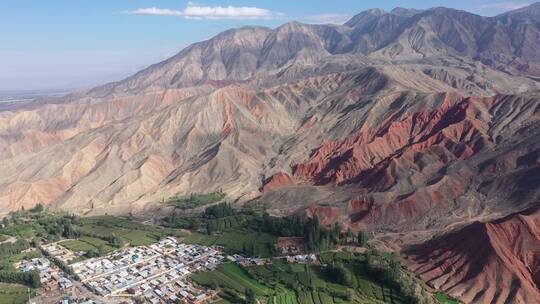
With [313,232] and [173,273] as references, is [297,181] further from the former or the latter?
[173,273]

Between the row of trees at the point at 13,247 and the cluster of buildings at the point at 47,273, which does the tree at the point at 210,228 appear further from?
the row of trees at the point at 13,247

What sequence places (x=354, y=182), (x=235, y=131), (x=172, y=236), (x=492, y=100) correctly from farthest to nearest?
(x=235, y=131) < (x=492, y=100) < (x=354, y=182) < (x=172, y=236)

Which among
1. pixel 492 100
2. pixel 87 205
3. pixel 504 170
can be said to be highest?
pixel 492 100

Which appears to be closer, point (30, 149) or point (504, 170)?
point (504, 170)

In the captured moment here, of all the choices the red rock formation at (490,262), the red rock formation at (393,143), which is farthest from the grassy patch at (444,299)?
the red rock formation at (393,143)

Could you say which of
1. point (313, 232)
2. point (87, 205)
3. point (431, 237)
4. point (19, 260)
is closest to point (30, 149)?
point (87, 205)

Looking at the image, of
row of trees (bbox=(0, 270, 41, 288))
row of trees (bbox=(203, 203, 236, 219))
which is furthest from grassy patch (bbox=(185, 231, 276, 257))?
row of trees (bbox=(0, 270, 41, 288))

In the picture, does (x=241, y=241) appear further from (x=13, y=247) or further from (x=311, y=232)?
(x=13, y=247)

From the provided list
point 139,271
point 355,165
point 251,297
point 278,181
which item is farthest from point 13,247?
point 355,165
